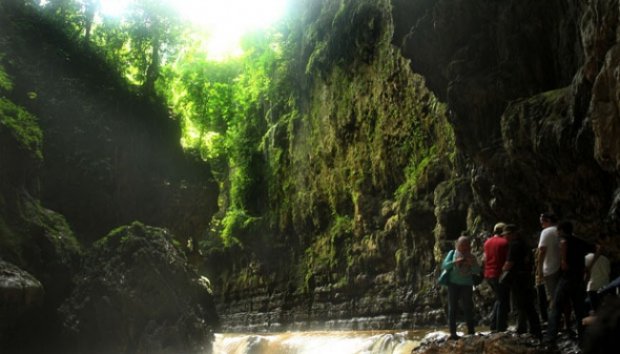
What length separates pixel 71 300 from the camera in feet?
45.5

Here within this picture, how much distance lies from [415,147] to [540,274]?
46.2 ft

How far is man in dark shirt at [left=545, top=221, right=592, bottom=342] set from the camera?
283 inches

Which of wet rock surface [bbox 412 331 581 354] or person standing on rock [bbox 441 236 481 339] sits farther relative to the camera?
person standing on rock [bbox 441 236 481 339]

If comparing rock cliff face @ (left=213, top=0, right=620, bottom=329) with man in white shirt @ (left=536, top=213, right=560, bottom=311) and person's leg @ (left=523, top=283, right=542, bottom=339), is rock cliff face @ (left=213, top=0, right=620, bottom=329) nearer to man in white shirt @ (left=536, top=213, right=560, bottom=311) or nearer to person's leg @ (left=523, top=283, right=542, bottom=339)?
man in white shirt @ (left=536, top=213, right=560, bottom=311)

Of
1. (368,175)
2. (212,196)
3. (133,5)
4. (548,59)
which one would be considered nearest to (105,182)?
(212,196)

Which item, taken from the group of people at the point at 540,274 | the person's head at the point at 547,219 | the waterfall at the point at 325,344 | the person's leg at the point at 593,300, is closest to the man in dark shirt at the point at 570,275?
the group of people at the point at 540,274

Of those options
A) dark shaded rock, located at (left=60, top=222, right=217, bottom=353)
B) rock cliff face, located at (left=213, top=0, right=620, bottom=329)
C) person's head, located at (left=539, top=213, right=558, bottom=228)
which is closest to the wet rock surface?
person's head, located at (left=539, top=213, right=558, bottom=228)

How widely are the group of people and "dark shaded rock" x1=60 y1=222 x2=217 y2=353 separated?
8.06m

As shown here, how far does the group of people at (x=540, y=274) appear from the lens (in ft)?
23.7

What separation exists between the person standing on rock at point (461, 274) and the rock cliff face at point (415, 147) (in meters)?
2.65

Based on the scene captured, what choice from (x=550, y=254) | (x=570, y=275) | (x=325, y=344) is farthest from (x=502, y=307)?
(x=325, y=344)

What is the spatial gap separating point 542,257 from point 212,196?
16.5m

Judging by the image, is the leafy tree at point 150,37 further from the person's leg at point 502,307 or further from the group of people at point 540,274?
the person's leg at point 502,307

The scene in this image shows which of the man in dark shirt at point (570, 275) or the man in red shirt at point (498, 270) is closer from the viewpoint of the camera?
the man in dark shirt at point (570, 275)
